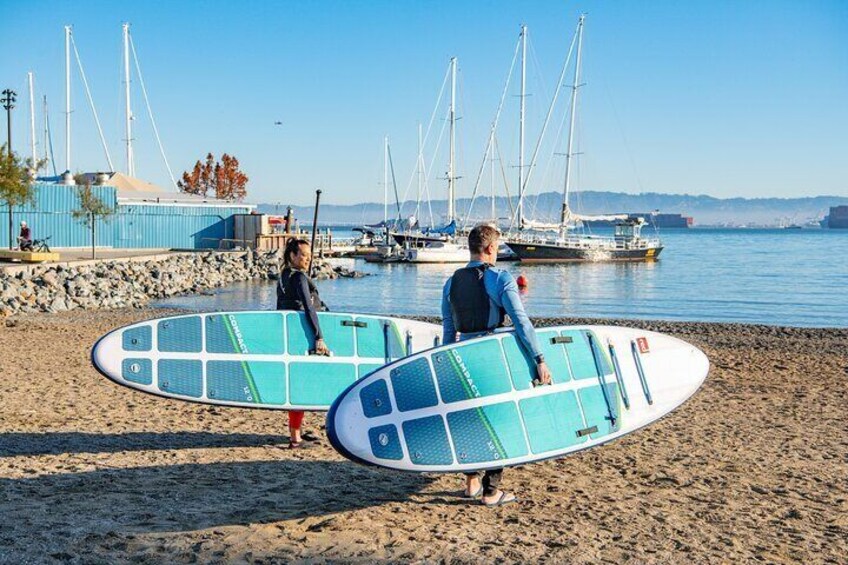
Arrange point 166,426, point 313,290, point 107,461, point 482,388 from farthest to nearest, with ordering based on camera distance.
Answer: point 166,426
point 313,290
point 107,461
point 482,388

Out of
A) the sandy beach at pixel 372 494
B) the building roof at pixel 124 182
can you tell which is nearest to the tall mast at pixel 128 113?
the building roof at pixel 124 182

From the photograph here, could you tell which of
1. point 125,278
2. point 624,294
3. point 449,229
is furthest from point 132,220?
point 449,229

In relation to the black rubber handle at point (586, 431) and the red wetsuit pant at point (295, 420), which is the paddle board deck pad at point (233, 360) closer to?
the red wetsuit pant at point (295, 420)

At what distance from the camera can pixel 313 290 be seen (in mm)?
8297

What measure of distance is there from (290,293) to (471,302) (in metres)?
2.53

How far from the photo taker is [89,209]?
40531 millimetres

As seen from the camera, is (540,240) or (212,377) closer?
(212,377)

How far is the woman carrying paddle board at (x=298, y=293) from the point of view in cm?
794

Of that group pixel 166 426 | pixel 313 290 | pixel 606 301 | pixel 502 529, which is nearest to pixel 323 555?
pixel 502 529

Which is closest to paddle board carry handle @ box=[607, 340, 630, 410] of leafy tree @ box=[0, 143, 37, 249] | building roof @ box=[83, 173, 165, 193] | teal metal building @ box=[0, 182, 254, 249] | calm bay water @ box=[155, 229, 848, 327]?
calm bay water @ box=[155, 229, 848, 327]

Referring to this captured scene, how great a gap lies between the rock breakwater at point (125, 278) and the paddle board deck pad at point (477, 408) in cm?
1770

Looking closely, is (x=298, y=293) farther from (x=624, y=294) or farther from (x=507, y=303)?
(x=624, y=294)

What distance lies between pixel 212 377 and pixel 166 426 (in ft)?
3.41

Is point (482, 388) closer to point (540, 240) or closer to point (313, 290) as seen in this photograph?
point (313, 290)
